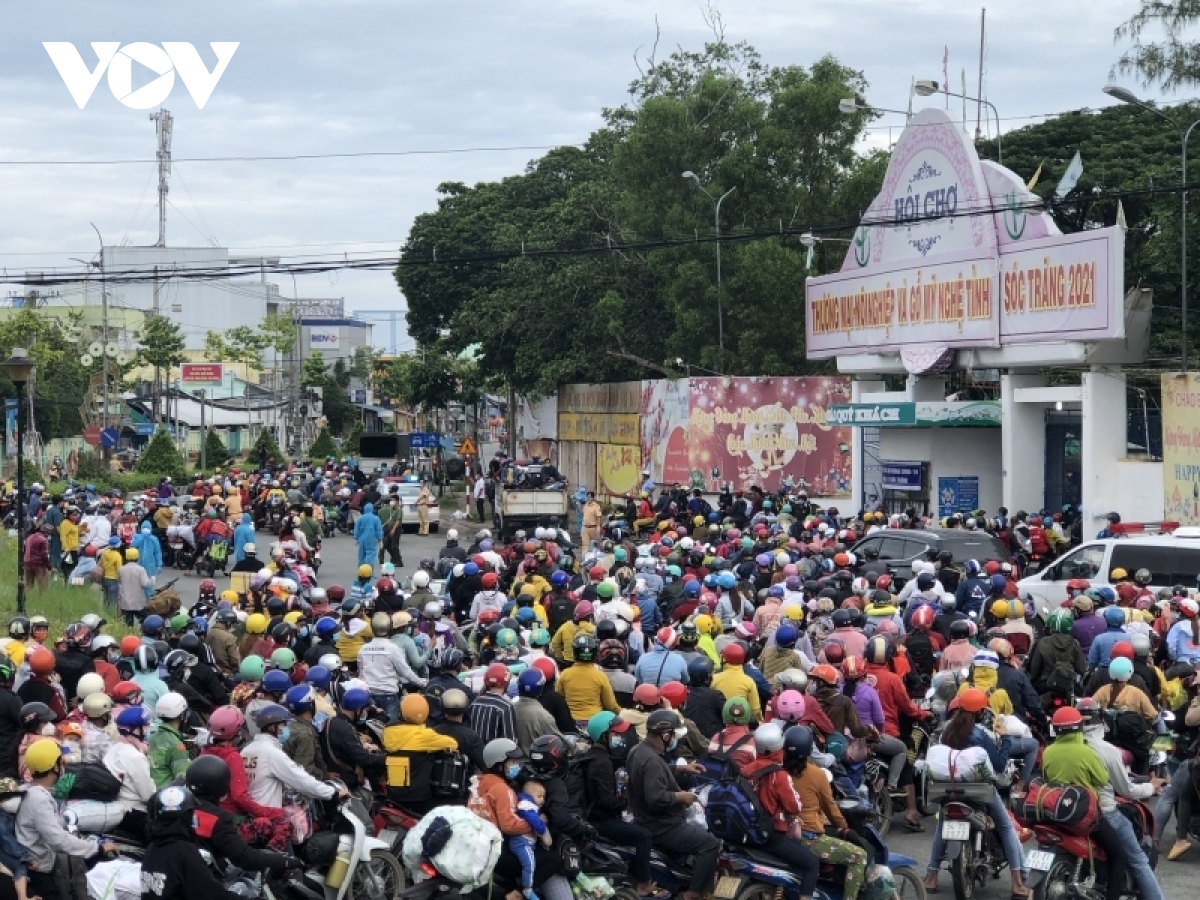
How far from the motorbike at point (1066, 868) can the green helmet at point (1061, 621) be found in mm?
5566

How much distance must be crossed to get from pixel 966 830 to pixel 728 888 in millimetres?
1790

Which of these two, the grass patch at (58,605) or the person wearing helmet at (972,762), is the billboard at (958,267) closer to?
the grass patch at (58,605)

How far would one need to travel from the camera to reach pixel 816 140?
46.2 metres

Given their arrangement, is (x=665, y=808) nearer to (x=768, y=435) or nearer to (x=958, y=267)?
(x=958, y=267)

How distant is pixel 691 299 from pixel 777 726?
1453 inches

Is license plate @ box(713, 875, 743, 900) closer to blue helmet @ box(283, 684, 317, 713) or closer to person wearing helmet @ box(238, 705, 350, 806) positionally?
person wearing helmet @ box(238, 705, 350, 806)

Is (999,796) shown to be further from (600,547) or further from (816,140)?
(816,140)

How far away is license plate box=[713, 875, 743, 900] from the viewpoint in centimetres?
1019

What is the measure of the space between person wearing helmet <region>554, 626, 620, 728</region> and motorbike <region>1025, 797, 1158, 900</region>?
12.0 ft

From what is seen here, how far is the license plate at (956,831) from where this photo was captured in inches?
431

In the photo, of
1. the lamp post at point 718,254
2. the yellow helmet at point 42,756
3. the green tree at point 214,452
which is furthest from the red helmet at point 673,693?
the green tree at point 214,452

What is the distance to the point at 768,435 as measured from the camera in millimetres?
41406

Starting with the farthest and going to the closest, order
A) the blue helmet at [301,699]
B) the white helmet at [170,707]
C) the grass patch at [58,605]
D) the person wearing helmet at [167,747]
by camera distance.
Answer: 1. the grass patch at [58,605]
2. the blue helmet at [301,699]
3. the white helmet at [170,707]
4. the person wearing helmet at [167,747]

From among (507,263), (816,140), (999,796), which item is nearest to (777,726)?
(999,796)
